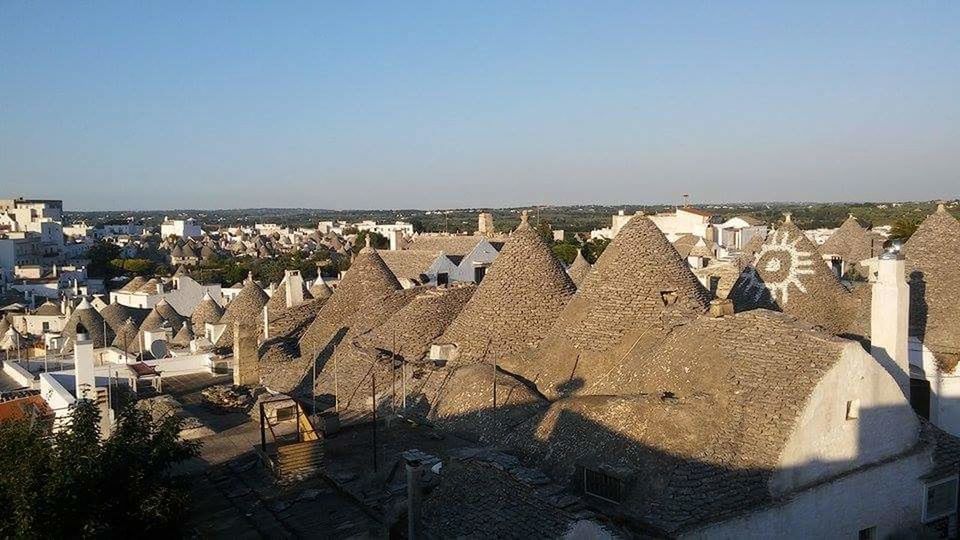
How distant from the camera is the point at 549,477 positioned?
8703 millimetres

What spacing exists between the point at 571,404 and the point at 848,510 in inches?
127

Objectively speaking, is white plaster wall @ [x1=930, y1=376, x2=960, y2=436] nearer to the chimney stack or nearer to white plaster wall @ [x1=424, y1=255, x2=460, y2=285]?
the chimney stack

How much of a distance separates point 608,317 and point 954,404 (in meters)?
5.67

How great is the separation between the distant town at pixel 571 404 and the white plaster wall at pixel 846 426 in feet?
0.09

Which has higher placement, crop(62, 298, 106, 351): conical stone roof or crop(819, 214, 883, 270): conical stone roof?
crop(819, 214, 883, 270): conical stone roof

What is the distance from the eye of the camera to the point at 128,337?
27.4m

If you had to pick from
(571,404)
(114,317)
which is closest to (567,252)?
(114,317)

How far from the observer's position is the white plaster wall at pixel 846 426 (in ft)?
27.2

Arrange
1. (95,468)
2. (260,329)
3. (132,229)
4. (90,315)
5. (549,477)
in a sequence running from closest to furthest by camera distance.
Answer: (95,468) < (549,477) < (260,329) < (90,315) < (132,229)

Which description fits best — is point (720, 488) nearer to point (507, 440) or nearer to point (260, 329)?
Result: point (507, 440)

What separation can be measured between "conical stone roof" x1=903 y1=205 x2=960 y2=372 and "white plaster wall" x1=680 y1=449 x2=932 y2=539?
4067mm

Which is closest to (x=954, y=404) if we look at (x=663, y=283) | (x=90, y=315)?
(x=663, y=283)

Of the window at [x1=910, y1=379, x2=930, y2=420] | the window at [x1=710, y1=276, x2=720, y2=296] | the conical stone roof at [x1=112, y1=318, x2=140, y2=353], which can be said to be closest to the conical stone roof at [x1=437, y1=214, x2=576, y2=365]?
the window at [x1=910, y1=379, x2=930, y2=420]

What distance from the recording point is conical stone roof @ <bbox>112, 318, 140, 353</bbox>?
1048 inches
